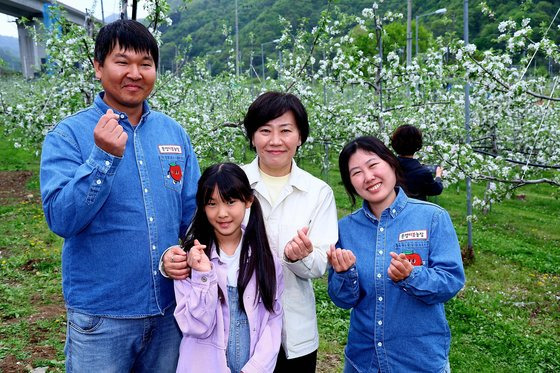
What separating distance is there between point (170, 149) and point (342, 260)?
0.96m

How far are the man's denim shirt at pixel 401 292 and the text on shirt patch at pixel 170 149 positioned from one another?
3.11 ft

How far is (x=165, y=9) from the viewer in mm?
4594

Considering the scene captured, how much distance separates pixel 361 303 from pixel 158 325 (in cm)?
96

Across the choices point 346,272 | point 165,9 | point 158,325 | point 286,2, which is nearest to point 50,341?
point 158,325

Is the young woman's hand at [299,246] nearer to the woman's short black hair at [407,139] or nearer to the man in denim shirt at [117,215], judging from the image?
the man in denim shirt at [117,215]

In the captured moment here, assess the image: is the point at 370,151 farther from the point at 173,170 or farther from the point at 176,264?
the point at 176,264

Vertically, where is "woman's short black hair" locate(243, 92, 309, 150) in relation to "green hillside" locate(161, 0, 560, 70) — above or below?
below

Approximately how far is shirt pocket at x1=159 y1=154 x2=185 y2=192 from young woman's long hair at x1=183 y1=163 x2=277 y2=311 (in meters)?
0.10

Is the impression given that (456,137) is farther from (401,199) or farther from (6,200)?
(6,200)

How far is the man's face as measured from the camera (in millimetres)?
2111

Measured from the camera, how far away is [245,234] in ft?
7.54

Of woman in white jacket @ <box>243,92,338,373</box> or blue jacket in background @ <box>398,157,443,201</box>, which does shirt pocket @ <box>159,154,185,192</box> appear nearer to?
woman in white jacket @ <box>243,92,338,373</box>

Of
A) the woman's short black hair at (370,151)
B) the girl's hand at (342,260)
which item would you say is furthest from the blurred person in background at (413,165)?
the girl's hand at (342,260)

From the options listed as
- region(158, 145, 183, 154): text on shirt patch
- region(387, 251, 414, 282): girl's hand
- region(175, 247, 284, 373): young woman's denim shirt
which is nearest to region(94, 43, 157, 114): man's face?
region(158, 145, 183, 154): text on shirt patch
